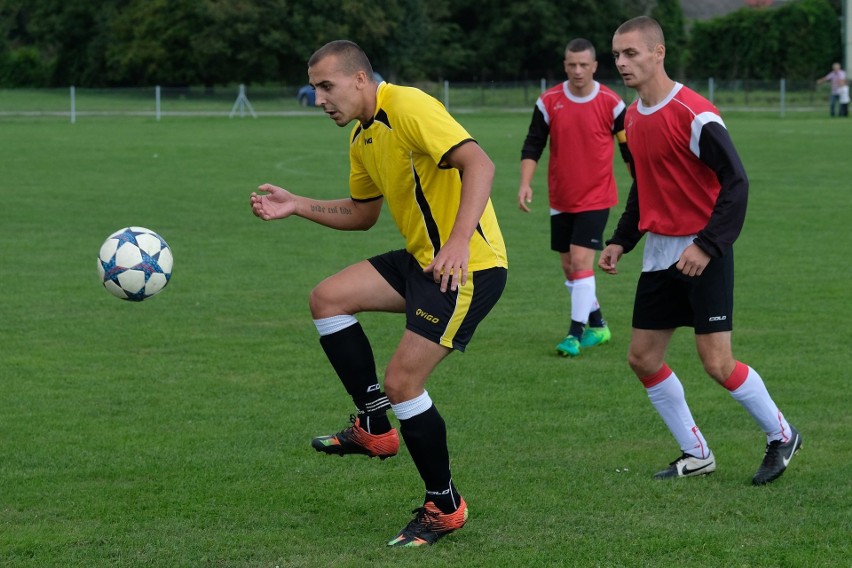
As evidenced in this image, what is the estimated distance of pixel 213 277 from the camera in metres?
12.6

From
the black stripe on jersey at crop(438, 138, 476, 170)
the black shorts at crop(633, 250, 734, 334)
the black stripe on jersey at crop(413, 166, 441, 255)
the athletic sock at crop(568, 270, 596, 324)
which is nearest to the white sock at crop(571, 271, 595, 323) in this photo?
the athletic sock at crop(568, 270, 596, 324)

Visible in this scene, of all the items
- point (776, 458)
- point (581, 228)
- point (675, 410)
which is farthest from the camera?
point (581, 228)

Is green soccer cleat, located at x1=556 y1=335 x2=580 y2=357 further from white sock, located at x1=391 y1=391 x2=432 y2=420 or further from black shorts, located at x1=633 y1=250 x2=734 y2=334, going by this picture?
white sock, located at x1=391 y1=391 x2=432 y2=420

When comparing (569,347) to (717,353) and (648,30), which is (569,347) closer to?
(717,353)

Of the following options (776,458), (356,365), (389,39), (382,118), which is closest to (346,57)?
(382,118)

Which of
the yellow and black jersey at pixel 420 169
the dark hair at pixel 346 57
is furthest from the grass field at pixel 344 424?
the dark hair at pixel 346 57

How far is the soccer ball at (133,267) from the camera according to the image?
6.75 meters

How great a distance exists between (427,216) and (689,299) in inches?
56.2

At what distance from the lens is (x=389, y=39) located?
64.2 metres

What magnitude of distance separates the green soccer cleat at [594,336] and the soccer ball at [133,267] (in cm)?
372

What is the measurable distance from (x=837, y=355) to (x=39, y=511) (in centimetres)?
582

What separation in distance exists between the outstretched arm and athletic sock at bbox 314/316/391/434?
1.82ft

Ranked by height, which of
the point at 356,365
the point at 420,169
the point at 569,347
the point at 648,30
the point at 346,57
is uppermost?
the point at 648,30

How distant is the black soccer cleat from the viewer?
6066 millimetres
